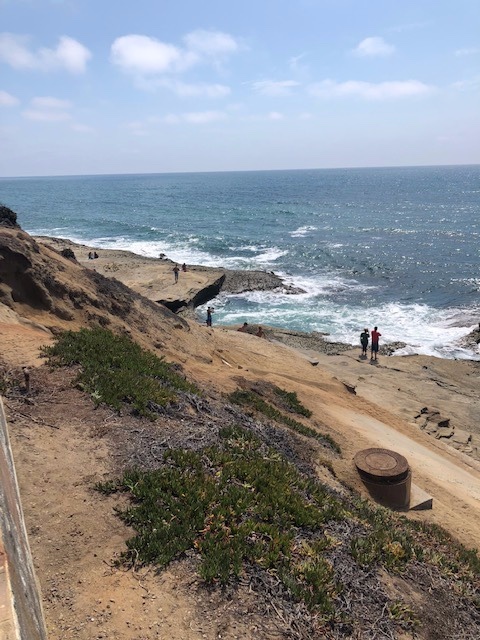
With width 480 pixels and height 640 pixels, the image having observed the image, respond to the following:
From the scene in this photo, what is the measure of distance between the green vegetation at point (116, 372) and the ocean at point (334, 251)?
19.8 m

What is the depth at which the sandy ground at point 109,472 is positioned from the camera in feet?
14.7

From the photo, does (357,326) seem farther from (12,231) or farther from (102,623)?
(102,623)

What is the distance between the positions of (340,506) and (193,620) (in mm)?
3253

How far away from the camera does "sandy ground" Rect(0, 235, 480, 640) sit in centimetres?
448

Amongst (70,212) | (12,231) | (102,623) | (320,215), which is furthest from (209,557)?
(70,212)

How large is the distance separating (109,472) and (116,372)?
127 inches

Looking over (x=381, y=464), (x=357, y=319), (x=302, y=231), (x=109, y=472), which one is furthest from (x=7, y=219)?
(x=302, y=231)

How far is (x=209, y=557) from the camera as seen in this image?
508 cm

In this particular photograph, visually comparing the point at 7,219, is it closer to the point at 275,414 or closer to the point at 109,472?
the point at 275,414

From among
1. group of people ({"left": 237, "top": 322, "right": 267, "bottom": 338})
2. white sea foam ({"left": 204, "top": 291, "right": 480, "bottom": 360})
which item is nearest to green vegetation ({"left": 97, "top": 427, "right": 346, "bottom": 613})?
group of people ({"left": 237, "top": 322, "right": 267, "bottom": 338})

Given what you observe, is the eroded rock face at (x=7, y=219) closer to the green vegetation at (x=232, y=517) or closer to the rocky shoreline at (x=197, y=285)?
the rocky shoreline at (x=197, y=285)

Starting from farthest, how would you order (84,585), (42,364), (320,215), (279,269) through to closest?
(320,215), (279,269), (42,364), (84,585)

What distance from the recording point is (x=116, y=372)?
9430mm

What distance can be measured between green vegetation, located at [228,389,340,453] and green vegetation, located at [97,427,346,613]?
3392mm
